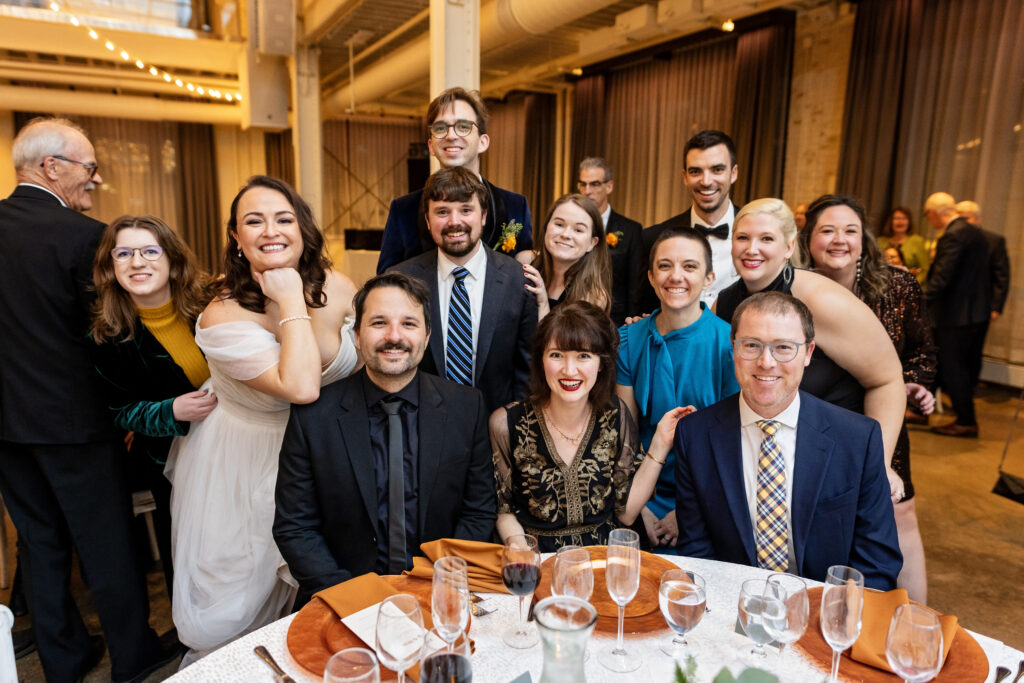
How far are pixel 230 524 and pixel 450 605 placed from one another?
122 centimetres

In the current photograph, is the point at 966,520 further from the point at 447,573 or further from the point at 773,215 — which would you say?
the point at 447,573

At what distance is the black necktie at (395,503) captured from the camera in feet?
5.98

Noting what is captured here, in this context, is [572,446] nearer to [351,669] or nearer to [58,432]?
[351,669]

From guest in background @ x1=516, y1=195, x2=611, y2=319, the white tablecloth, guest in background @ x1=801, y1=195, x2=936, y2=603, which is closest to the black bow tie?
guest in background @ x1=801, y1=195, x2=936, y2=603

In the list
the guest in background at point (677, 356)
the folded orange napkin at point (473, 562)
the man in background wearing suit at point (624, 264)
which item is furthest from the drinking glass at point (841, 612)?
the man in background wearing suit at point (624, 264)

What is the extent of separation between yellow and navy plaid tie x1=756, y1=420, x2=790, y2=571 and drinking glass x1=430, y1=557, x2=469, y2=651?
3.16 feet

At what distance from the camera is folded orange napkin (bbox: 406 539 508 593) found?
142 centimetres

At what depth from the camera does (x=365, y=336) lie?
185 centimetres

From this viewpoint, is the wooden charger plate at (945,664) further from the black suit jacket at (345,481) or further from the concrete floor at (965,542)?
the concrete floor at (965,542)

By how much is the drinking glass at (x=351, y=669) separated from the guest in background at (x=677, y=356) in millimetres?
1410

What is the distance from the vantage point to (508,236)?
109 inches

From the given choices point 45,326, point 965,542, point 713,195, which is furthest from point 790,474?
point 965,542

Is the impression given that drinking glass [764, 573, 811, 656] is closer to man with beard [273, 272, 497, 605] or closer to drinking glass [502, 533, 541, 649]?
drinking glass [502, 533, 541, 649]

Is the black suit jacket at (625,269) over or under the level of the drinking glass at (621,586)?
over
